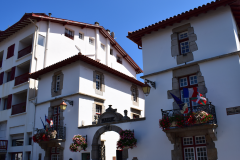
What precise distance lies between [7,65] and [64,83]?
29.6 ft

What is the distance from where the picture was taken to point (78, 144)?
13398 mm

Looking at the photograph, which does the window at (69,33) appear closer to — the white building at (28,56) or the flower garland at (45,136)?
the white building at (28,56)

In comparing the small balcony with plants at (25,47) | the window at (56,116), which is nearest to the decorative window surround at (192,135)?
the window at (56,116)

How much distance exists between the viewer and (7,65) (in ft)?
72.9

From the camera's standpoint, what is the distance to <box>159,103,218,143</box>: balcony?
9.36 meters

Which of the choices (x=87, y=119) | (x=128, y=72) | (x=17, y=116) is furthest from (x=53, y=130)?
(x=128, y=72)

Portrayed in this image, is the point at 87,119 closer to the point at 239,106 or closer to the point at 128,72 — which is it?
the point at 239,106

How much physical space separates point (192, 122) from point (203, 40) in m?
4.20

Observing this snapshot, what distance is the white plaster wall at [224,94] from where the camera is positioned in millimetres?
9422

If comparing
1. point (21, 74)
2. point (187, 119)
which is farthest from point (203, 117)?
point (21, 74)

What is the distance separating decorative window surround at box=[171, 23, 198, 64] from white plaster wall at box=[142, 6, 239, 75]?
0.56 feet

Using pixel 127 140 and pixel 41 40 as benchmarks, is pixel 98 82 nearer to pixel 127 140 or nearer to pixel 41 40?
pixel 127 140

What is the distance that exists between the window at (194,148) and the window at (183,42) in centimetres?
429

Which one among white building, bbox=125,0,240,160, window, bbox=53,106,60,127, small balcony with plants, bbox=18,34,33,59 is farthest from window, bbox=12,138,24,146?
white building, bbox=125,0,240,160
